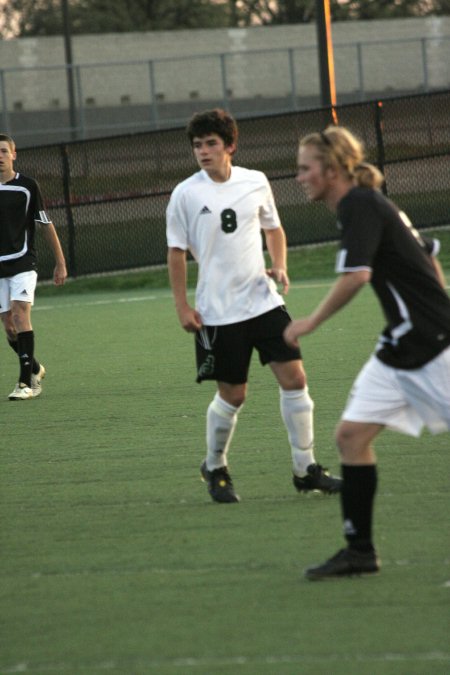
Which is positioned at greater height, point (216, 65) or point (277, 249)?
point (216, 65)

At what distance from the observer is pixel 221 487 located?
6914 mm

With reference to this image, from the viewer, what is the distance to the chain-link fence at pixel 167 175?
69.4 ft

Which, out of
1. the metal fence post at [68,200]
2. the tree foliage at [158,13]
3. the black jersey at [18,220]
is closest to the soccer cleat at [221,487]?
the black jersey at [18,220]

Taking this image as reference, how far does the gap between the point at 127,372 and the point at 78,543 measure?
19.7ft

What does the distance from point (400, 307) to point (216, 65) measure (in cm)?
4030

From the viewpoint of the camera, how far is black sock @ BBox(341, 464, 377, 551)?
523cm

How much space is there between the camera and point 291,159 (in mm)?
22688

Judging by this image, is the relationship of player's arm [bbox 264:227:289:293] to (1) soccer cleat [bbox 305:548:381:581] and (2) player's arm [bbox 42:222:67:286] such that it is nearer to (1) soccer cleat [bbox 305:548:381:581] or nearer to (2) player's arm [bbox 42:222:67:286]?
(1) soccer cleat [bbox 305:548:381:581]

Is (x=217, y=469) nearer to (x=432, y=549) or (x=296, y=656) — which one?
(x=432, y=549)

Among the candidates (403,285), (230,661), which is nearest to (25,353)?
(403,285)

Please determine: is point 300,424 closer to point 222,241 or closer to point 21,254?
point 222,241

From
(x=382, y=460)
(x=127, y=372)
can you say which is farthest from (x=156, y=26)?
(x=382, y=460)

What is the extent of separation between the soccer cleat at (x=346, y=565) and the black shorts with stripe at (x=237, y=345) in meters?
1.68

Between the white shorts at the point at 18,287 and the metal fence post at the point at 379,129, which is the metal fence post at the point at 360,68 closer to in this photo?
the metal fence post at the point at 379,129
